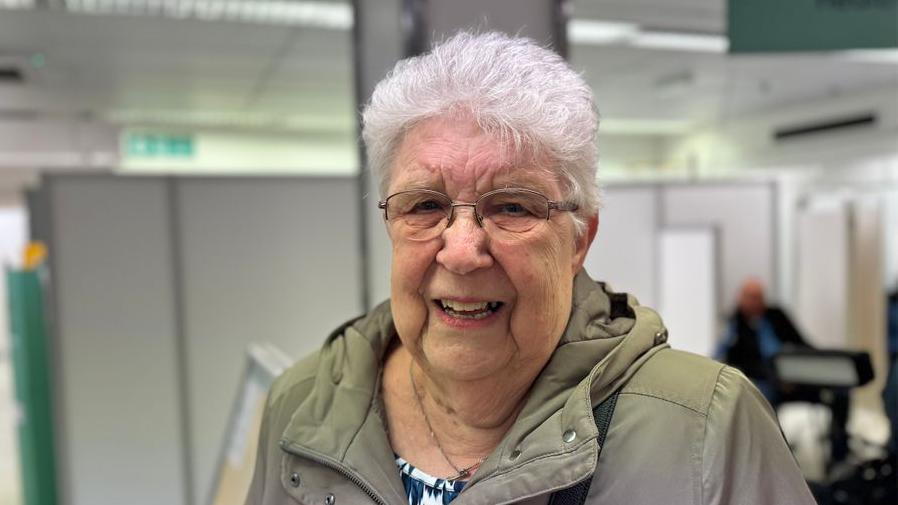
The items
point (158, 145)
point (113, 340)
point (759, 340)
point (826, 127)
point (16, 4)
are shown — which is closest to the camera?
point (113, 340)

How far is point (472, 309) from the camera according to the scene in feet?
3.05

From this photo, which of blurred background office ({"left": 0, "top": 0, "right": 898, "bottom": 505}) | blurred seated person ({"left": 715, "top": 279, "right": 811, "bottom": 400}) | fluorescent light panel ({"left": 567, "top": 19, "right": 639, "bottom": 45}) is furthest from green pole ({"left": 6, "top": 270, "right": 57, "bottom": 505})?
blurred seated person ({"left": 715, "top": 279, "right": 811, "bottom": 400})

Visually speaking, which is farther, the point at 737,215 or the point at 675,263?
the point at 737,215

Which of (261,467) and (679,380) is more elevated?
(679,380)

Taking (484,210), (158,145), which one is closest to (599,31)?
(484,210)

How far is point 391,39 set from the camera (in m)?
1.82

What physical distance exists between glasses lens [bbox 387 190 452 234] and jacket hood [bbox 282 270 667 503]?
25 cm

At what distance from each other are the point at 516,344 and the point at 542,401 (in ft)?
0.30

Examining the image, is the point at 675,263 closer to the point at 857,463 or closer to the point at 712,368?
the point at 857,463

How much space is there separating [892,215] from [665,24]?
10.6 feet

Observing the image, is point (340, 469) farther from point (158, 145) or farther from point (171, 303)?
point (158, 145)

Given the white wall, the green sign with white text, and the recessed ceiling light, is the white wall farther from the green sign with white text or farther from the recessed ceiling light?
the recessed ceiling light

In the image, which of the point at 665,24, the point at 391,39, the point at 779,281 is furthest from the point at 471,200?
the point at 779,281

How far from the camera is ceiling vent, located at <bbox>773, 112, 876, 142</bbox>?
25.7 ft
